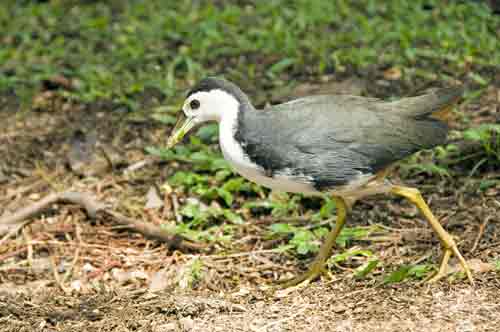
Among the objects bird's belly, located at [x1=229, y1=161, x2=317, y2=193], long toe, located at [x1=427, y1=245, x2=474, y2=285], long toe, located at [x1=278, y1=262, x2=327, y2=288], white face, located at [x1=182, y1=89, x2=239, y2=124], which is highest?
white face, located at [x1=182, y1=89, x2=239, y2=124]

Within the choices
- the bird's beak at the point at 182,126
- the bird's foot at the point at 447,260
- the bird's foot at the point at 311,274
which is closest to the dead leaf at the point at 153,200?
the bird's beak at the point at 182,126

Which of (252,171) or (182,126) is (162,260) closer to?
(182,126)

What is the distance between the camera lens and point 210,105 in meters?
4.75

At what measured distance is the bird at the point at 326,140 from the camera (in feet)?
14.7

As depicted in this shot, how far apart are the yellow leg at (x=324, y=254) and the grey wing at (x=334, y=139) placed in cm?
43

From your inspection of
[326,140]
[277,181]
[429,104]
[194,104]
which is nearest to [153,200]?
[194,104]

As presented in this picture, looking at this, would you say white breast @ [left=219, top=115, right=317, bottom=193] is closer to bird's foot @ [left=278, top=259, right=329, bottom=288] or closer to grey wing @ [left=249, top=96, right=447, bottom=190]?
grey wing @ [left=249, top=96, right=447, bottom=190]

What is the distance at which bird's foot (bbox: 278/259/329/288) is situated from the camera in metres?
4.86

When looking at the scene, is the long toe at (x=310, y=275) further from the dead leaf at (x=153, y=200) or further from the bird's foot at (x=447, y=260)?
the dead leaf at (x=153, y=200)

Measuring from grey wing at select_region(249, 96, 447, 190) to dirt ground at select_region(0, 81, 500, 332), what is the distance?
705 millimetres

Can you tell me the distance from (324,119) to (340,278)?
A: 39.3 inches

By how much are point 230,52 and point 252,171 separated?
3.52 metres

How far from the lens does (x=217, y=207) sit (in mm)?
5805

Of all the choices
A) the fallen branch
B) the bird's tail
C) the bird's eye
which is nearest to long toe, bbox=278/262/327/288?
the fallen branch
